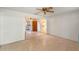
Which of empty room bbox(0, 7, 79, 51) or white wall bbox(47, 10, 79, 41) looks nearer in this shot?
empty room bbox(0, 7, 79, 51)

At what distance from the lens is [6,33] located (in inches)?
96.5

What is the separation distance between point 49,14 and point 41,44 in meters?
0.75

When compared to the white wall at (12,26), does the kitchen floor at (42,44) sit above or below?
below

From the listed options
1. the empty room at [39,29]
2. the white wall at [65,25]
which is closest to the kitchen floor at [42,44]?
the empty room at [39,29]

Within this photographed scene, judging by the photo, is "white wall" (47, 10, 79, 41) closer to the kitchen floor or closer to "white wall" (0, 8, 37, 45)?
the kitchen floor

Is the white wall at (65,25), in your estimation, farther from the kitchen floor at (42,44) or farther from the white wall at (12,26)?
the white wall at (12,26)

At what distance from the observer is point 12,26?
2.53 meters

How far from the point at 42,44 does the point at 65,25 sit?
0.78m

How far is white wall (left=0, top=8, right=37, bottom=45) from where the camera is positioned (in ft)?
7.72

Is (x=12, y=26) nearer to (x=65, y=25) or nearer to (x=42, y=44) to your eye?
(x=42, y=44)

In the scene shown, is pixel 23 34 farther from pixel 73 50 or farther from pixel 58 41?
pixel 73 50

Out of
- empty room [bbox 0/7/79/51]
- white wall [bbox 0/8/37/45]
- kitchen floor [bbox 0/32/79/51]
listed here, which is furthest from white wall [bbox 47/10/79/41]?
white wall [bbox 0/8/37/45]

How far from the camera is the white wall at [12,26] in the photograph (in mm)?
2352
